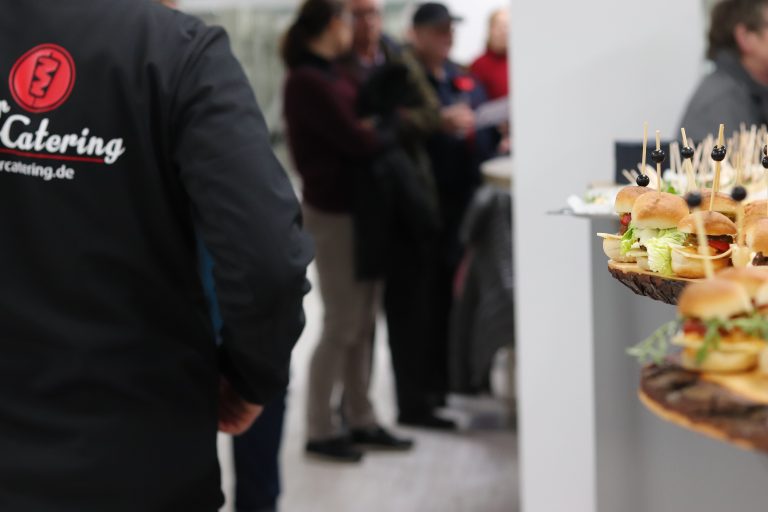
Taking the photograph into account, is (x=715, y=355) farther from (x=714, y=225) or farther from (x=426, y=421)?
(x=426, y=421)

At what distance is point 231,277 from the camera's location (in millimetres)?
1558

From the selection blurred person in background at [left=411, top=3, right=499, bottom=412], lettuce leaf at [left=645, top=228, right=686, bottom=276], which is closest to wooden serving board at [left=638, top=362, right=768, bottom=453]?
lettuce leaf at [left=645, top=228, right=686, bottom=276]

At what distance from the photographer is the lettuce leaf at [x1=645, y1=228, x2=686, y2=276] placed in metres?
1.37

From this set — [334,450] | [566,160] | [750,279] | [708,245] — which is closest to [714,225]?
[708,245]

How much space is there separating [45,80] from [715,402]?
1.00 metres

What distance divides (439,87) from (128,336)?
2.98 metres

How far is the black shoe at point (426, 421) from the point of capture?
4.28m

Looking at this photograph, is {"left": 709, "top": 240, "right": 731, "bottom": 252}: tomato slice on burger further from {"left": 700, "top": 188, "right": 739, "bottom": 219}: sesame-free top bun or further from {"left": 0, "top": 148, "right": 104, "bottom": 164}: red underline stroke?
{"left": 0, "top": 148, "right": 104, "bottom": 164}: red underline stroke

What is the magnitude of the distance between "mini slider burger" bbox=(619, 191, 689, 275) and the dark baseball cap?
2.86 meters

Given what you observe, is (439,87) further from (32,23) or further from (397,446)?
(32,23)

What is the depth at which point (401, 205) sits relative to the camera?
394cm

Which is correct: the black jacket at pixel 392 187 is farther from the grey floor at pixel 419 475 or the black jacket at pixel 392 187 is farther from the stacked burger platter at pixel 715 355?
the stacked burger platter at pixel 715 355


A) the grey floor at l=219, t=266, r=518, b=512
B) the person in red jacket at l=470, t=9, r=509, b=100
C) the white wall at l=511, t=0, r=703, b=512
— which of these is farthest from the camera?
the person in red jacket at l=470, t=9, r=509, b=100

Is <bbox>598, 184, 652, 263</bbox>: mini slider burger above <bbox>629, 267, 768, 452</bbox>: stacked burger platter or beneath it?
above
